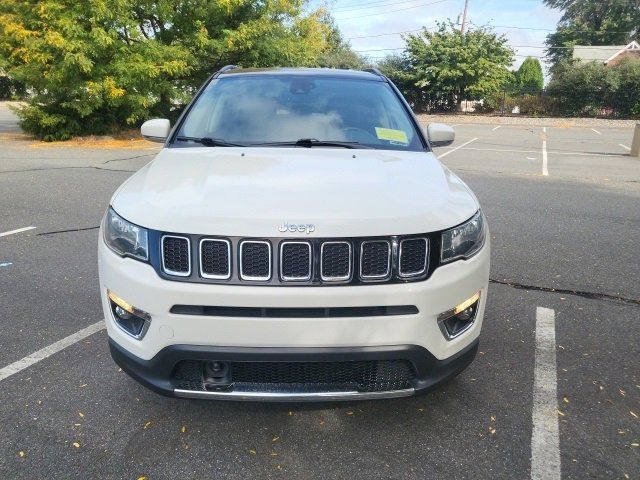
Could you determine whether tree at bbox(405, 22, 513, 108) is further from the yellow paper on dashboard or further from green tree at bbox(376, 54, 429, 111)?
the yellow paper on dashboard

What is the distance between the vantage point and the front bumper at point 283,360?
2172 millimetres

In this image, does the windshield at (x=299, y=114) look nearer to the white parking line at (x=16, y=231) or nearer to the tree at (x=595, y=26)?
the white parking line at (x=16, y=231)

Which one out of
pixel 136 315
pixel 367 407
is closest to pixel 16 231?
pixel 136 315

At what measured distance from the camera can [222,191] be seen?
245 cm

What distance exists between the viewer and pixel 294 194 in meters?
2.40

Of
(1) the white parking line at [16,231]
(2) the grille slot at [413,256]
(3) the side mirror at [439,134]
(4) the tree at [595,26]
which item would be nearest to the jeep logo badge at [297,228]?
(2) the grille slot at [413,256]

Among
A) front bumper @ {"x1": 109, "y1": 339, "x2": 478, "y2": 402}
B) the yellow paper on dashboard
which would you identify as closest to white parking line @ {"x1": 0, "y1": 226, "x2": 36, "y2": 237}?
front bumper @ {"x1": 109, "y1": 339, "x2": 478, "y2": 402}

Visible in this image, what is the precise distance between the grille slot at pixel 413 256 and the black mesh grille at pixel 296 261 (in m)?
0.39

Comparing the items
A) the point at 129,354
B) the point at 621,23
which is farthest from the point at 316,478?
the point at 621,23

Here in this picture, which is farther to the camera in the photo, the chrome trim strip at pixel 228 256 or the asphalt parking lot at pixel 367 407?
the asphalt parking lot at pixel 367 407

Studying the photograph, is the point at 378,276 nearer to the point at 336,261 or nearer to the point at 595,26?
the point at 336,261

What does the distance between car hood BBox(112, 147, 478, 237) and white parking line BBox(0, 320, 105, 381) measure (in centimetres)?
129

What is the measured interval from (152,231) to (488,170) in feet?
36.8

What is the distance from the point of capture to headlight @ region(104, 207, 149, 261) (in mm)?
2322
